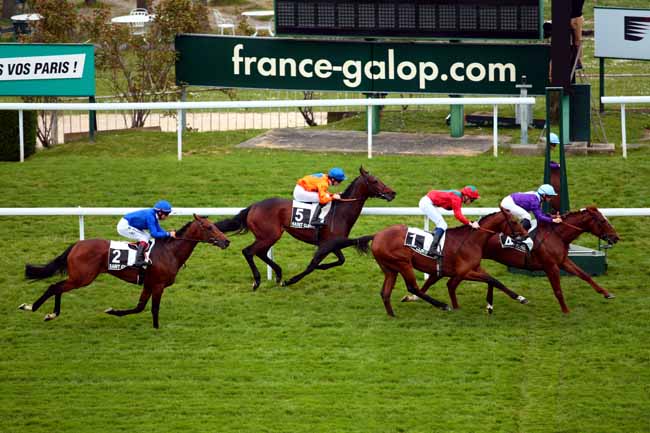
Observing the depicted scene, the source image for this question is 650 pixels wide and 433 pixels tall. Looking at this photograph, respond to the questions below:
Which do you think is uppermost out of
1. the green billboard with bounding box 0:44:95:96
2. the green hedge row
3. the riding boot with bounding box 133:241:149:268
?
the green billboard with bounding box 0:44:95:96

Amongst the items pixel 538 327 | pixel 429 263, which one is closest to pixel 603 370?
pixel 538 327

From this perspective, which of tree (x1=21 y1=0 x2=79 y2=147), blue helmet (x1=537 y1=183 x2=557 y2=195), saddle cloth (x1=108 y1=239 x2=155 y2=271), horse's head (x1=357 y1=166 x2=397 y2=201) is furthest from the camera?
tree (x1=21 y1=0 x2=79 y2=147)

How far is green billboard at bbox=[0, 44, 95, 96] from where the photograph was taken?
55.6 ft

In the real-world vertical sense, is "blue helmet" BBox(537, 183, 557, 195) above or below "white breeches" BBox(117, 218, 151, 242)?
above

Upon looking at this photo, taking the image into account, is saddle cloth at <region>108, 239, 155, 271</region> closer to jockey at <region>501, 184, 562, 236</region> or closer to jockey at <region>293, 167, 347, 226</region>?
jockey at <region>293, 167, 347, 226</region>

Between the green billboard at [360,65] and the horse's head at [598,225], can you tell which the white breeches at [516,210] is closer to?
the horse's head at [598,225]

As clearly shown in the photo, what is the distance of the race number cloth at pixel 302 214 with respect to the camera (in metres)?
12.0

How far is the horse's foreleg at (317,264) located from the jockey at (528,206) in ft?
5.28

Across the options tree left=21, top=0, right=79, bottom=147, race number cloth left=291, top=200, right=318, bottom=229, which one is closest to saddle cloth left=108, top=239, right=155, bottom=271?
race number cloth left=291, top=200, right=318, bottom=229

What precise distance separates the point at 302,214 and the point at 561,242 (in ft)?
7.68

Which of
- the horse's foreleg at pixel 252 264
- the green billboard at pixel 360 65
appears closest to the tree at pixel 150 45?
the green billboard at pixel 360 65

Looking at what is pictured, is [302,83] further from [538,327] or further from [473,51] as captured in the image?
[538,327]

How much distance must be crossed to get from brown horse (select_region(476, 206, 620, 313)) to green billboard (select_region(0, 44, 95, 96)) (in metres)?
7.47

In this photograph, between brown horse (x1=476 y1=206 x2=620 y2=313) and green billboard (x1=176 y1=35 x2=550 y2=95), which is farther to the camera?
green billboard (x1=176 y1=35 x2=550 y2=95)
